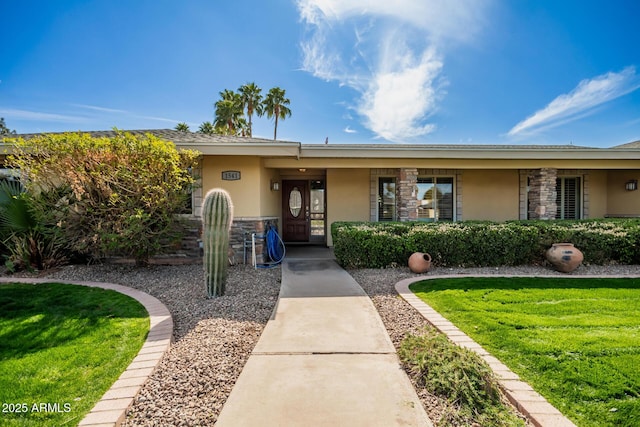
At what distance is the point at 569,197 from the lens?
34.8ft

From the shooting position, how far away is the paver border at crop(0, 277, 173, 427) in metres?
2.01

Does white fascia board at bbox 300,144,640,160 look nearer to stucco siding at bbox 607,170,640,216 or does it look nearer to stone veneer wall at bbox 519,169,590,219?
stone veneer wall at bbox 519,169,590,219

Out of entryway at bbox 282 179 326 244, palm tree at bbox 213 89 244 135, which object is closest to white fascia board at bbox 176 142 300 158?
entryway at bbox 282 179 326 244

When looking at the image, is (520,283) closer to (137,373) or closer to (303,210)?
(137,373)

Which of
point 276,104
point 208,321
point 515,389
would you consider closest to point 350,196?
point 208,321

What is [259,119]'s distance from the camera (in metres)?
26.6

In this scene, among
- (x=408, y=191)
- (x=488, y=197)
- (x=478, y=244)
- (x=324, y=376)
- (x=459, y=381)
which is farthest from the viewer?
(x=488, y=197)

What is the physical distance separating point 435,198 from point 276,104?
2023cm

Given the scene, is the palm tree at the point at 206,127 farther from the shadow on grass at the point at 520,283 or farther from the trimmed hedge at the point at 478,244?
the shadow on grass at the point at 520,283

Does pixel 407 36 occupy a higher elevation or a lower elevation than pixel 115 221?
higher

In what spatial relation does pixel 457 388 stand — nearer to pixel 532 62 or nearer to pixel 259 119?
pixel 532 62

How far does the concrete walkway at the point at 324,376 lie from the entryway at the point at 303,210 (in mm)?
6800

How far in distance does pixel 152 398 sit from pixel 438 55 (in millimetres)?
12070

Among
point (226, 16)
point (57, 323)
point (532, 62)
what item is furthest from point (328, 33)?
point (57, 323)
